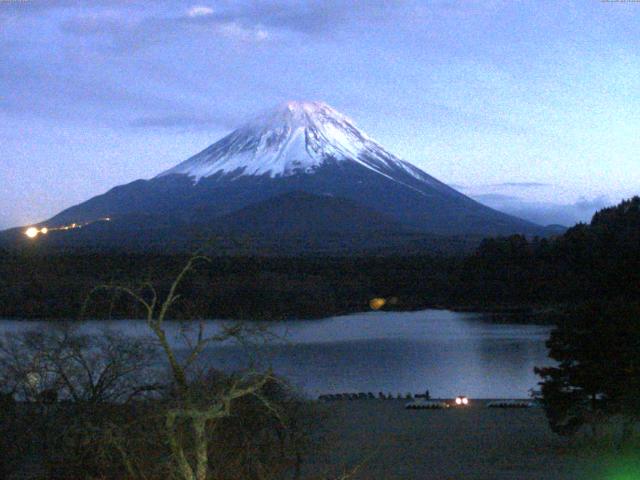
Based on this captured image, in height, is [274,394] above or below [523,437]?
above

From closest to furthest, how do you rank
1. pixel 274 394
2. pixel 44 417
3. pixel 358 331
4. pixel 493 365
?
pixel 44 417
pixel 274 394
pixel 493 365
pixel 358 331

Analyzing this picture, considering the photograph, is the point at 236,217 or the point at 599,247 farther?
the point at 236,217

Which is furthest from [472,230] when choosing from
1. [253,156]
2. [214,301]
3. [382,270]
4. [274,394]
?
[274,394]

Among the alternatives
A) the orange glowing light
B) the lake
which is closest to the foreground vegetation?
the lake

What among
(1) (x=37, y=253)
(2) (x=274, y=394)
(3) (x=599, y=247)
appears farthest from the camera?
(1) (x=37, y=253)

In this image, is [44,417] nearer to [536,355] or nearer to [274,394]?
[274,394]

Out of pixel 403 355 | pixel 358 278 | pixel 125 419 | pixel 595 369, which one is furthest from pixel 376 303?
pixel 125 419
